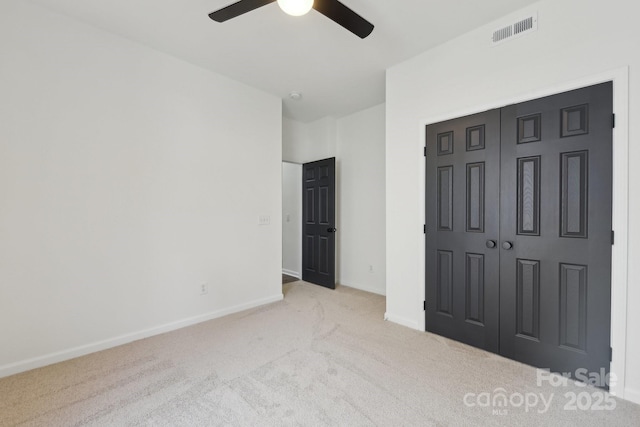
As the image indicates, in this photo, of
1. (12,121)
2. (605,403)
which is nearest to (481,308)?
(605,403)

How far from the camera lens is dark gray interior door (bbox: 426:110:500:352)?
244 centimetres

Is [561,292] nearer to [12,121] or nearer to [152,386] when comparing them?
[152,386]

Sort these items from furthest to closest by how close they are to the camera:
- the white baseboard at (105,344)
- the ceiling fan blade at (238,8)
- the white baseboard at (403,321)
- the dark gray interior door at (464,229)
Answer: the white baseboard at (403,321)
the dark gray interior door at (464,229)
the white baseboard at (105,344)
the ceiling fan blade at (238,8)

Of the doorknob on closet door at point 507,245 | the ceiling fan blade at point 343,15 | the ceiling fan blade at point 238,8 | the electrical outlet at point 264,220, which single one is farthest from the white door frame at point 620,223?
the electrical outlet at point 264,220

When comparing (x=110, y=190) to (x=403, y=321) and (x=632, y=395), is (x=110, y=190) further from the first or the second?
(x=632, y=395)

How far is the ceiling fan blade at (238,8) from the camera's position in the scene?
5.84 ft

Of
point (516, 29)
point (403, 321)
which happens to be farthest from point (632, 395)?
point (516, 29)

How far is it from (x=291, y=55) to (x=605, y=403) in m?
3.70


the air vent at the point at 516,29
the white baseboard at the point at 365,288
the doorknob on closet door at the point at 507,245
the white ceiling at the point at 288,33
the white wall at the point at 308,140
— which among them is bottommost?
the white baseboard at the point at 365,288

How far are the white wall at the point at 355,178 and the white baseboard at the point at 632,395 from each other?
260 cm

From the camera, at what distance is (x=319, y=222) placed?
470 cm

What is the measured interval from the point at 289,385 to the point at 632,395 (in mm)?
2227

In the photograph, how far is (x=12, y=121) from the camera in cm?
212

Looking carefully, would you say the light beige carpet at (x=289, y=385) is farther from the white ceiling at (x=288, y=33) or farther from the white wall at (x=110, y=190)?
the white ceiling at (x=288, y=33)
